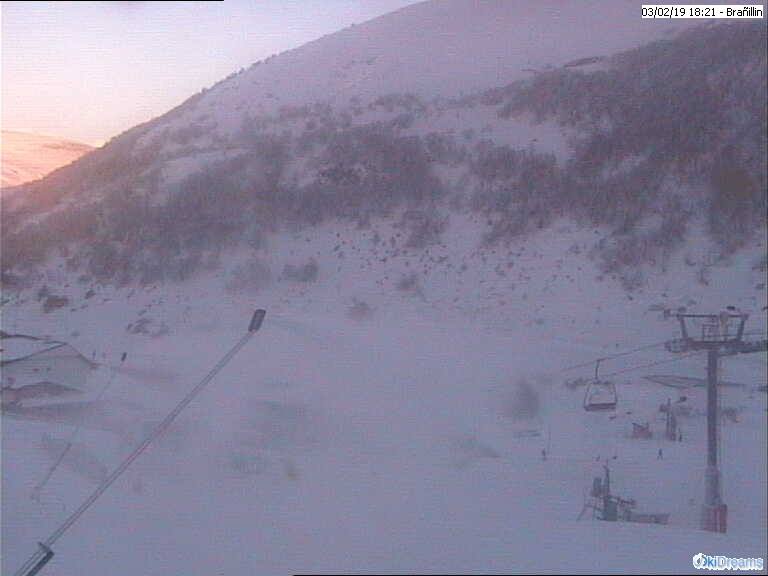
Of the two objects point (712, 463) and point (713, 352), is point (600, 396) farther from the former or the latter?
point (712, 463)

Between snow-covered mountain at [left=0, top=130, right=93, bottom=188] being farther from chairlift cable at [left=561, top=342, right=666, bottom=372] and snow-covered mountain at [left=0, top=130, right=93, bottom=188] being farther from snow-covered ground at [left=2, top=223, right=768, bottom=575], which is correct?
chairlift cable at [left=561, top=342, right=666, bottom=372]

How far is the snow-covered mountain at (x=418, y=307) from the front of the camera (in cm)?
785

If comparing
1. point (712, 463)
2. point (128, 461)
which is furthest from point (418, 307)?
point (712, 463)

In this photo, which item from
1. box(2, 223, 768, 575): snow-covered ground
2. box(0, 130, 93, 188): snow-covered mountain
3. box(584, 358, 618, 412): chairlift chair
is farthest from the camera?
box(0, 130, 93, 188): snow-covered mountain

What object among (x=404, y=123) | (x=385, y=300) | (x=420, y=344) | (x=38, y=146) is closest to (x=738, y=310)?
(x=420, y=344)

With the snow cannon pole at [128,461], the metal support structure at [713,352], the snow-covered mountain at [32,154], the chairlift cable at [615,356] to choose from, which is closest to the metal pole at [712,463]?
the metal support structure at [713,352]

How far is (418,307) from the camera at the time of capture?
12.5 metres

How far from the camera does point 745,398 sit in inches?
370

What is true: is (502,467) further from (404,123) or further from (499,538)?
(404,123)

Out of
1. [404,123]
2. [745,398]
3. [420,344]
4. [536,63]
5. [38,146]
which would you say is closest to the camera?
[745,398]

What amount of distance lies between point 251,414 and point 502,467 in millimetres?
2910

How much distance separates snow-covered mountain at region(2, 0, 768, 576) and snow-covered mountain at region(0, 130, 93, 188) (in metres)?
21.2

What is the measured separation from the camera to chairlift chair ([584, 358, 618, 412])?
9843mm

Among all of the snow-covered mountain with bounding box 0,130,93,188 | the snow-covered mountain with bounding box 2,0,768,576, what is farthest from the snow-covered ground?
the snow-covered mountain with bounding box 0,130,93,188
